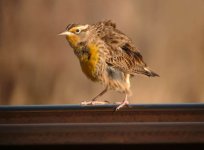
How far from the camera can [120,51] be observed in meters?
3.96

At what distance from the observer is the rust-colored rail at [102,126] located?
232 centimetres

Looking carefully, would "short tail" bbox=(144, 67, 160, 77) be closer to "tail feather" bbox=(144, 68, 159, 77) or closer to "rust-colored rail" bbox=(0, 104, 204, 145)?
"tail feather" bbox=(144, 68, 159, 77)

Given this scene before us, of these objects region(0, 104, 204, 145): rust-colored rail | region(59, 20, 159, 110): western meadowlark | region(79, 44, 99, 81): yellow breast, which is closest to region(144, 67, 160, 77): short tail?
region(59, 20, 159, 110): western meadowlark

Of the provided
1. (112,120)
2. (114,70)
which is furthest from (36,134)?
(114,70)

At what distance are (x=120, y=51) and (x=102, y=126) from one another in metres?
1.61

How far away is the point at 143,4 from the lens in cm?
388

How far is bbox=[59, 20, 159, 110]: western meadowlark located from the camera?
12.3 ft

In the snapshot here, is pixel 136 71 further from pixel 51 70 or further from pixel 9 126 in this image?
pixel 9 126

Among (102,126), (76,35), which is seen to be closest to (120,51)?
(76,35)

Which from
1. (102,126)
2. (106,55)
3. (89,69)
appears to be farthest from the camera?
(106,55)

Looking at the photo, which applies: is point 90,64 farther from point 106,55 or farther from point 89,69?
point 106,55

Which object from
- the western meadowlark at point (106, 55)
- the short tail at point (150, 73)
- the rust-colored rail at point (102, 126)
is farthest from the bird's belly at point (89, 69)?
the rust-colored rail at point (102, 126)

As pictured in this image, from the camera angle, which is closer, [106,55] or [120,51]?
[106,55]

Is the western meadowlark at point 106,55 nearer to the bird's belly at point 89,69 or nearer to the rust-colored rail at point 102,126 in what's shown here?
the bird's belly at point 89,69
